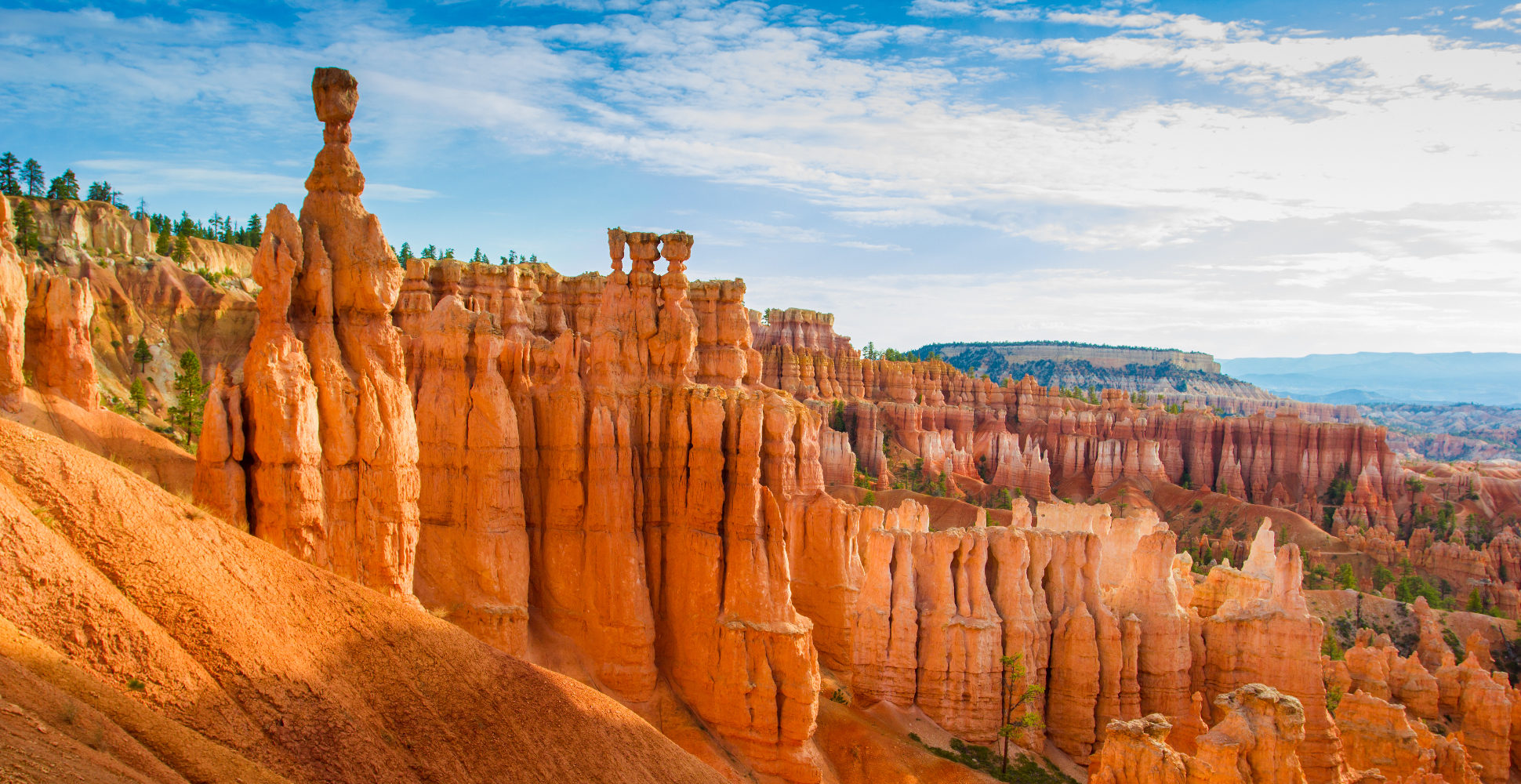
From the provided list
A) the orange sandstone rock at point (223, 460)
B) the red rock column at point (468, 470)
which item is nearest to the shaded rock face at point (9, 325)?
the orange sandstone rock at point (223, 460)

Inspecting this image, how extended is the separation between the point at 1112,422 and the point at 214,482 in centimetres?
9881

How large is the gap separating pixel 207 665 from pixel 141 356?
67.4 m

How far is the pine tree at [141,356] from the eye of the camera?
6800cm

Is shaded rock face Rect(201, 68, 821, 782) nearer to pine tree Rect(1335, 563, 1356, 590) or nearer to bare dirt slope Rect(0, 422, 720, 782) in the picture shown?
bare dirt slope Rect(0, 422, 720, 782)

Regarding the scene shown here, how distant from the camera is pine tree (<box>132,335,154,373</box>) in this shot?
68.0m

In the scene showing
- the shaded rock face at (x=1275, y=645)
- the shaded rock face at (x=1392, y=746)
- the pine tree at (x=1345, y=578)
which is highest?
the shaded rock face at (x=1275, y=645)

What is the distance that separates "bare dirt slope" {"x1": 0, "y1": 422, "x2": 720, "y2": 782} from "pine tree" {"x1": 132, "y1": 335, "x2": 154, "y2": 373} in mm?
64331

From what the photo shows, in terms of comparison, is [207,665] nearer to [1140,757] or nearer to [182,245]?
[1140,757]

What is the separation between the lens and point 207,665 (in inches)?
474

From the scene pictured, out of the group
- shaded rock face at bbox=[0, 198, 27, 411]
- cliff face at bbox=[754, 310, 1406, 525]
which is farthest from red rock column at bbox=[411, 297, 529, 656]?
cliff face at bbox=[754, 310, 1406, 525]

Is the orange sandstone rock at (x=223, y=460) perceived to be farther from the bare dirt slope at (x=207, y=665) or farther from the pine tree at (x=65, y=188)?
the pine tree at (x=65, y=188)

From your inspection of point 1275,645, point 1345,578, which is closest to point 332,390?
point 1275,645

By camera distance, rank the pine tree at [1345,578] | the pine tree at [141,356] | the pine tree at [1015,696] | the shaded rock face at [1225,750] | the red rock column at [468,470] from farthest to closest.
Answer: the pine tree at [141,356] → the pine tree at [1345,578] → the pine tree at [1015,696] → the red rock column at [468,470] → the shaded rock face at [1225,750]

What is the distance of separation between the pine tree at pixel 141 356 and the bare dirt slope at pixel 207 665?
64331 mm
